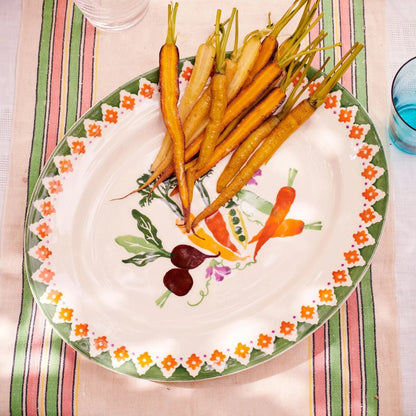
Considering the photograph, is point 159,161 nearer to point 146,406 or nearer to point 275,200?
point 275,200

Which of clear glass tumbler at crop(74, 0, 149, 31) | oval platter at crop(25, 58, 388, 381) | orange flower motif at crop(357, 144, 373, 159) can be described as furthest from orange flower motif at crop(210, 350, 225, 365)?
clear glass tumbler at crop(74, 0, 149, 31)

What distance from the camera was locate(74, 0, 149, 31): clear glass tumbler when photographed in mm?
983

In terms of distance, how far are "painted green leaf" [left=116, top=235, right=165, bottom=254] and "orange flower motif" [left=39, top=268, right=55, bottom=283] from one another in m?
0.12

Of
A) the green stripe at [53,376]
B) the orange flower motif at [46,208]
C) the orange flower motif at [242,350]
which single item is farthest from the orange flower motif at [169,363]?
the orange flower motif at [46,208]

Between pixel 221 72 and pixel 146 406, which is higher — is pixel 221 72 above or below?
above

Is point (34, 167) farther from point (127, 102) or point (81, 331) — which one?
point (81, 331)

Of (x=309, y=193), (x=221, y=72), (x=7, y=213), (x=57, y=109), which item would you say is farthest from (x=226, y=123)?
(x=7, y=213)

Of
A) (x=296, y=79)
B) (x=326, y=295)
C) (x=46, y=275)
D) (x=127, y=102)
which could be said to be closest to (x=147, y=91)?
(x=127, y=102)

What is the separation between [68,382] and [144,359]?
0.55 feet

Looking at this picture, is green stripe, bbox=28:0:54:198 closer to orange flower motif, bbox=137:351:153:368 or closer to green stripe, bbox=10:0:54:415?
green stripe, bbox=10:0:54:415

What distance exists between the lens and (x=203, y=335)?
2.85 feet

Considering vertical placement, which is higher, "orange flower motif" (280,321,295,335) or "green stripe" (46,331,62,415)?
"orange flower motif" (280,321,295,335)

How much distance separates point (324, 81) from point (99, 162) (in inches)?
16.3

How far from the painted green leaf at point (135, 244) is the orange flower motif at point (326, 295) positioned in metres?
0.29
